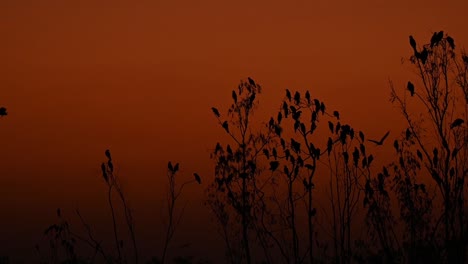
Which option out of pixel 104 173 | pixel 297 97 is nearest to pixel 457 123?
pixel 297 97

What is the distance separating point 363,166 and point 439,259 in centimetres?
188

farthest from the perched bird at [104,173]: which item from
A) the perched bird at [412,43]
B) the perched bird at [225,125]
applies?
the perched bird at [412,43]

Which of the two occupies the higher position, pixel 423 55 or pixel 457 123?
pixel 423 55

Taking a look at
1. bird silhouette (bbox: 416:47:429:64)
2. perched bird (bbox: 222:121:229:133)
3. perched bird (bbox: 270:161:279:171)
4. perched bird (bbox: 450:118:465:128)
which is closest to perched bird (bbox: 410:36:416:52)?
bird silhouette (bbox: 416:47:429:64)

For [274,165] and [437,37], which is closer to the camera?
[437,37]

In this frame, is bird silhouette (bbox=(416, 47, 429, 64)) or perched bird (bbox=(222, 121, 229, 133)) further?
perched bird (bbox=(222, 121, 229, 133))

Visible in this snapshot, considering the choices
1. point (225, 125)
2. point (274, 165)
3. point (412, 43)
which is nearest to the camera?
point (412, 43)

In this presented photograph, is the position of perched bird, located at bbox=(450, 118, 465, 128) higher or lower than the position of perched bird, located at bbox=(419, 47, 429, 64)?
lower

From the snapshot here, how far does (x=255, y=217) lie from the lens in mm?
10961

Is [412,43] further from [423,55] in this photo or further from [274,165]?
[274,165]

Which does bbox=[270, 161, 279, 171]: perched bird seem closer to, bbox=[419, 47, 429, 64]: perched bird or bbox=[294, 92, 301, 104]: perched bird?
bbox=[294, 92, 301, 104]: perched bird

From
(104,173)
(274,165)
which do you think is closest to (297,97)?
(274,165)

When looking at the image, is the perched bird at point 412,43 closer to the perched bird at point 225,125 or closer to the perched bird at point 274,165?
the perched bird at point 274,165

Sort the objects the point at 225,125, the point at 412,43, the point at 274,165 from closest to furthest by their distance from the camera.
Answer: the point at 412,43
the point at 274,165
the point at 225,125
